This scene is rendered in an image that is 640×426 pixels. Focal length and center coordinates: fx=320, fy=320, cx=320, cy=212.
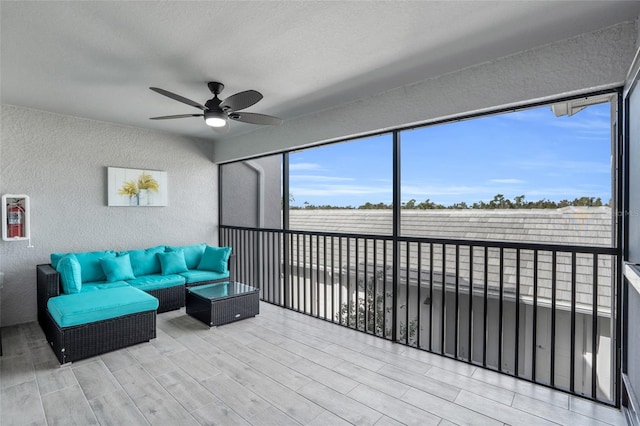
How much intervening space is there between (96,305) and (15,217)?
1.88 m

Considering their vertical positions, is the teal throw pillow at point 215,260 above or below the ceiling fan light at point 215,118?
below

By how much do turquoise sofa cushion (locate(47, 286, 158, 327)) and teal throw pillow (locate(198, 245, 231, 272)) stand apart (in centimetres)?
139

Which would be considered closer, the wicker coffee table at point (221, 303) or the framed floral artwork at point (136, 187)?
the wicker coffee table at point (221, 303)

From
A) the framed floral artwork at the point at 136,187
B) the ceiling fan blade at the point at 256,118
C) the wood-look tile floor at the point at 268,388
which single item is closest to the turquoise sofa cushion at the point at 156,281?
the wood-look tile floor at the point at 268,388

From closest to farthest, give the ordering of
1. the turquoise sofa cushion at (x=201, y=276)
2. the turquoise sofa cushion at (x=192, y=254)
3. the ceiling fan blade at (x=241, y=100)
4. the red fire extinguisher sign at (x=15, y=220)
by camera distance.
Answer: the ceiling fan blade at (x=241, y=100) < the red fire extinguisher sign at (x=15, y=220) < the turquoise sofa cushion at (x=201, y=276) < the turquoise sofa cushion at (x=192, y=254)

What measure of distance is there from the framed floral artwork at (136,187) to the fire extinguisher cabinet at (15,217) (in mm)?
896

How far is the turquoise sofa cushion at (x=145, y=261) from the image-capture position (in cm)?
440

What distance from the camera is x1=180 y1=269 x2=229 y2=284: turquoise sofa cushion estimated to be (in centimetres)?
438

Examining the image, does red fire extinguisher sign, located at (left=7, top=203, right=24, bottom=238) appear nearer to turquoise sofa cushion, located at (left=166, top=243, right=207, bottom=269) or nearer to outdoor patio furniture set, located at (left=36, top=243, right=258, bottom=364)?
outdoor patio furniture set, located at (left=36, top=243, right=258, bottom=364)

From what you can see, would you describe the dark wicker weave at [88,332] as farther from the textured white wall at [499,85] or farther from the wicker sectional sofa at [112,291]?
the textured white wall at [499,85]

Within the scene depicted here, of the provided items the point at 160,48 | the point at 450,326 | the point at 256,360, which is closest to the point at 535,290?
the point at 450,326

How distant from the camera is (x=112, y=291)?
3.38 meters

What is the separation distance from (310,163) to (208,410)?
13.6ft

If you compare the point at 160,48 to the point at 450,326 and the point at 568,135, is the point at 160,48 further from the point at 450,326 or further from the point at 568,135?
the point at 450,326
